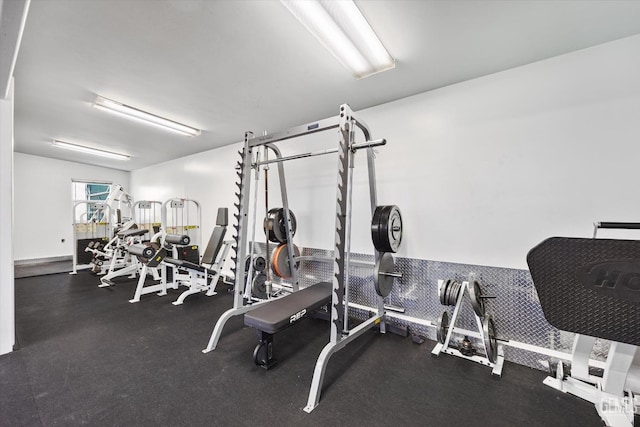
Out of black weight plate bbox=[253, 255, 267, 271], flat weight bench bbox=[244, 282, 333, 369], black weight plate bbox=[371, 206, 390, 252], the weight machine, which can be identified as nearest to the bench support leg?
flat weight bench bbox=[244, 282, 333, 369]

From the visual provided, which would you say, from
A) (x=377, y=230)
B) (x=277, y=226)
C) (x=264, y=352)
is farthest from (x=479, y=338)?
(x=277, y=226)

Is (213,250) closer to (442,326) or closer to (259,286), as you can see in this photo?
(259,286)

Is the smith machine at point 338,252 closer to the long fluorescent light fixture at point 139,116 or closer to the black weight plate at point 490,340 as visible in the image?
the black weight plate at point 490,340

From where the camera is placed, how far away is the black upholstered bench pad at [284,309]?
6.04 feet

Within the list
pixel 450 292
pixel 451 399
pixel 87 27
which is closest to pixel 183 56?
pixel 87 27

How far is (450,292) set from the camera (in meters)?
2.12

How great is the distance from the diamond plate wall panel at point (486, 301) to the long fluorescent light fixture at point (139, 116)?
10.2 ft

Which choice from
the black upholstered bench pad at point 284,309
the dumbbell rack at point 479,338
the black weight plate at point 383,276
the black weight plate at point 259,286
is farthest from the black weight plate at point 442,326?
the black weight plate at point 259,286

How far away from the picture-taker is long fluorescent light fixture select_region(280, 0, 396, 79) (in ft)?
4.94

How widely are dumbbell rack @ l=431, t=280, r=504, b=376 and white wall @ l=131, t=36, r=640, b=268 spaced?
1.38 ft

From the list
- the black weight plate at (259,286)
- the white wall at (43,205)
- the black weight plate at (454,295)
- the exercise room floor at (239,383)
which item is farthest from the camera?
the white wall at (43,205)

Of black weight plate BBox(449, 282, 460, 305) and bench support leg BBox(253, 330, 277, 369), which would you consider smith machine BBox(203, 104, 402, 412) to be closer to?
bench support leg BBox(253, 330, 277, 369)

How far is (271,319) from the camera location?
187 cm

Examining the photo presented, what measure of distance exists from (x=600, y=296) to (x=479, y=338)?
1213 millimetres
